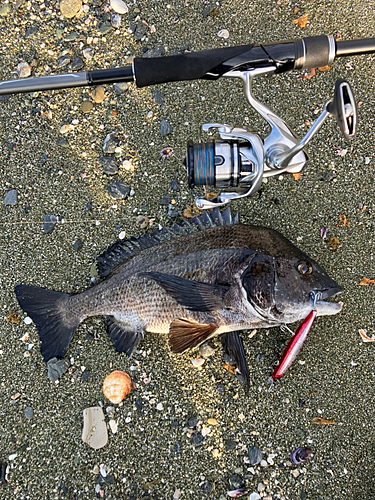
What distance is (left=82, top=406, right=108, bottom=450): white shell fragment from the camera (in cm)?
277

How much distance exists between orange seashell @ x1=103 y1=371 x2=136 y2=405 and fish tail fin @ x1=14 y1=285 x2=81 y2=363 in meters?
0.46

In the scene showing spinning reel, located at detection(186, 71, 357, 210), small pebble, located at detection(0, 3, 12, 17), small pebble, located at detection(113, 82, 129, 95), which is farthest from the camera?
small pebble, located at detection(0, 3, 12, 17)

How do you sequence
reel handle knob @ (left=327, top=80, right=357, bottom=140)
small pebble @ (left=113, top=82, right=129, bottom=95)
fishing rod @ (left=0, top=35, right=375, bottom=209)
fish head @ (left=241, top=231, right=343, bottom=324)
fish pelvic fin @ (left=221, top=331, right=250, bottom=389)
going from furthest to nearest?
1. small pebble @ (left=113, top=82, right=129, bottom=95)
2. fish pelvic fin @ (left=221, top=331, right=250, bottom=389)
3. fish head @ (left=241, top=231, right=343, bottom=324)
4. fishing rod @ (left=0, top=35, right=375, bottom=209)
5. reel handle knob @ (left=327, top=80, right=357, bottom=140)

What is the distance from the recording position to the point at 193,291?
92.1 inches

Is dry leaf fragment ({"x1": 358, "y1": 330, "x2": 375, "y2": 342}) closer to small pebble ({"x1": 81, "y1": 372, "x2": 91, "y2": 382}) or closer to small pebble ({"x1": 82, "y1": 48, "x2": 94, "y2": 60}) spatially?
small pebble ({"x1": 81, "y1": 372, "x2": 91, "y2": 382})

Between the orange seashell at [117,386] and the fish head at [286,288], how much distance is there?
1.28m

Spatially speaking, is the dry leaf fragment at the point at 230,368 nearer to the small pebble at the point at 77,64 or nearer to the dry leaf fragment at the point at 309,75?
the dry leaf fragment at the point at 309,75

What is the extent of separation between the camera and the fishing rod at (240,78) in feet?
6.77

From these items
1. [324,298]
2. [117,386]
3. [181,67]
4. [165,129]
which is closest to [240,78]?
[181,67]

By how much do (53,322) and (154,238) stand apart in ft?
3.66

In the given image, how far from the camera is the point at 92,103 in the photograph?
3.12 metres

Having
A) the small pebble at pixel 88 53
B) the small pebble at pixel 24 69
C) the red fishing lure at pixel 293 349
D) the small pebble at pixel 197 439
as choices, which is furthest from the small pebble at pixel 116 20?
the small pebble at pixel 197 439

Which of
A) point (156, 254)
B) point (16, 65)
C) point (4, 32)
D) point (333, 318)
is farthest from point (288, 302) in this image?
point (4, 32)

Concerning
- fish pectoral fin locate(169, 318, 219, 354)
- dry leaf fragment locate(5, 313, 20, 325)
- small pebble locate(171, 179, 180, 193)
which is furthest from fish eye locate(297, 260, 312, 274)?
dry leaf fragment locate(5, 313, 20, 325)
